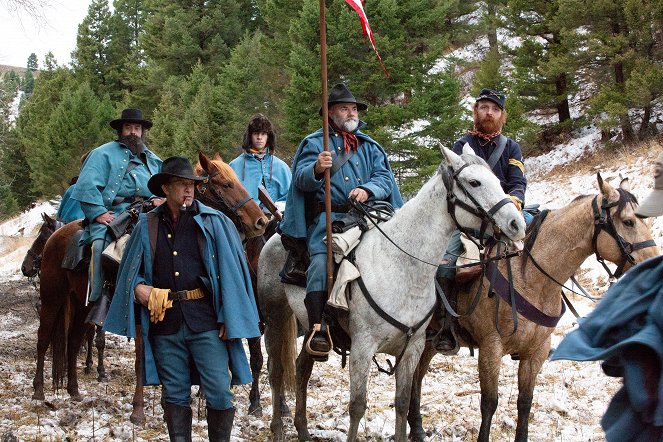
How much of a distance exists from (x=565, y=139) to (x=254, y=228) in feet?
64.0

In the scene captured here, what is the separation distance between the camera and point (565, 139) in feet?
80.3

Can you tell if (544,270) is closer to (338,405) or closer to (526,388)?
(526,388)

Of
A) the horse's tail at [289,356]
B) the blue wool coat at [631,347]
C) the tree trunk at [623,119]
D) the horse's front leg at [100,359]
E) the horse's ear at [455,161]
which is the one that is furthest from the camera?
the tree trunk at [623,119]

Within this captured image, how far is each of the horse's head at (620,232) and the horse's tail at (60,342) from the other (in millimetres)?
5889

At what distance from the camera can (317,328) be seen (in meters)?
5.69

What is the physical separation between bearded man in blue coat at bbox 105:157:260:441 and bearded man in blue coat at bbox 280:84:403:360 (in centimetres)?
71

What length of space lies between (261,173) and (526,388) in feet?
14.7

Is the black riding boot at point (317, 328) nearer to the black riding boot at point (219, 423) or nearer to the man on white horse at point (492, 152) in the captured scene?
the black riding boot at point (219, 423)

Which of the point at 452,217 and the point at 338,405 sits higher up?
the point at 452,217

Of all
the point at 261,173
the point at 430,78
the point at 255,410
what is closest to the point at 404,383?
the point at 255,410

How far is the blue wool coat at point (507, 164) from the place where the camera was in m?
6.49

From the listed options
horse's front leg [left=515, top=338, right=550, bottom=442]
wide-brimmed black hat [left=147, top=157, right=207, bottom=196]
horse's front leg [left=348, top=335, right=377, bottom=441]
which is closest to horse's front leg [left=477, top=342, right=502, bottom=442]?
horse's front leg [left=515, top=338, right=550, bottom=442]

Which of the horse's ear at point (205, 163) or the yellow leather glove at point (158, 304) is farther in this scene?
the horse's ear at point (205, 163)

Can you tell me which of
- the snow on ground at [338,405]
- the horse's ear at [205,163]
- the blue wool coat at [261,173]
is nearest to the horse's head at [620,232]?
the snow on ground at [338,405]
